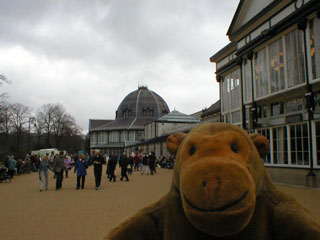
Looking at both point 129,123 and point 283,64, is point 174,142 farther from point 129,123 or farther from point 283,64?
point 129,123

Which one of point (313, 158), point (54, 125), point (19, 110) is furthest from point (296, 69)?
point (54, 125)

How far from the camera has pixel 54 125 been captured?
2178 inches

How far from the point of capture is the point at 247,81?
18188 millimetres

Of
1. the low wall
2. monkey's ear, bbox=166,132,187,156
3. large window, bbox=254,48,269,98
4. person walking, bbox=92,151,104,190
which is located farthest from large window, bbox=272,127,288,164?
monkey's ear, bbox=166,132,187,156

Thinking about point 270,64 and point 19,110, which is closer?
point 270,64

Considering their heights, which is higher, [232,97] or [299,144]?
[232,97]

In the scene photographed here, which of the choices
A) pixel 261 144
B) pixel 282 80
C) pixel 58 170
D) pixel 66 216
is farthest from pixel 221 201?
pixel 282 80

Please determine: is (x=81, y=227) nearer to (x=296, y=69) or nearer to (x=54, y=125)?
(x=296, y=69)

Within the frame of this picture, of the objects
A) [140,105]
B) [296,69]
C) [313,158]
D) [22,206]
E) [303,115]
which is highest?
[140,105]

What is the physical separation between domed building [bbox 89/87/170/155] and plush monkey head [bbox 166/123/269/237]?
63918mm

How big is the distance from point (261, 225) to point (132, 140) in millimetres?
68304

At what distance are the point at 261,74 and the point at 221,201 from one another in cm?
1619

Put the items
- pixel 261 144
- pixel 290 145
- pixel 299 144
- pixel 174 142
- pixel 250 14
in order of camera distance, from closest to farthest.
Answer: pixel 261 144 → pixel 174 142 → pixel 299 144 → pixel 290 145 → pixel 250 14

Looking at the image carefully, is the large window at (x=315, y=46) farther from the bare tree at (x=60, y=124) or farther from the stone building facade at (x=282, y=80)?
the bare tree at (x=60, y=124)
